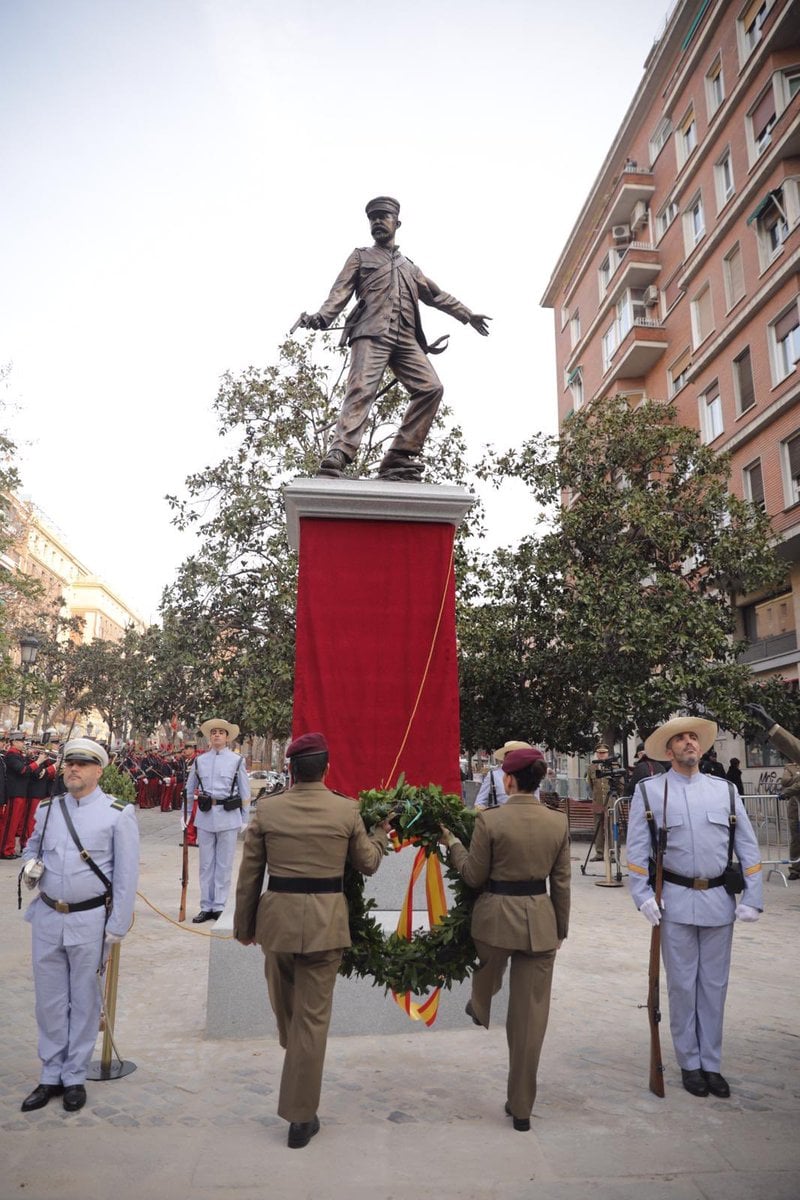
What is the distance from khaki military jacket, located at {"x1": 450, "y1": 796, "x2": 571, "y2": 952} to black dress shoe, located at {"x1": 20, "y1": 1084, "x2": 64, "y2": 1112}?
229cm

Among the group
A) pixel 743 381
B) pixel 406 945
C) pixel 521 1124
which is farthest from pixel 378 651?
pixel 743 381

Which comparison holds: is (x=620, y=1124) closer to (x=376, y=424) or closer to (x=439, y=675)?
(x=439, y=675)

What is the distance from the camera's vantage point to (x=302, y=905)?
398cm

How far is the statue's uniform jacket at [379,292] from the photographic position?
21.5ft

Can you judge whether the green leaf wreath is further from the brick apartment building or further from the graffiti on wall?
the graffiti on wall

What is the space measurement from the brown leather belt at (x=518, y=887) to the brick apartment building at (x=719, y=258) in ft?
59.4

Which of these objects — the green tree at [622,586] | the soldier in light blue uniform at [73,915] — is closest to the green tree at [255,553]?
the green tree at [622,586]

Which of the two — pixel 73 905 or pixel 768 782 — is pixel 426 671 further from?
pixel 768 782

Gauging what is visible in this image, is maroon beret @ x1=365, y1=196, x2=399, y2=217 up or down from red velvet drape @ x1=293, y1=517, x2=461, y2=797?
up

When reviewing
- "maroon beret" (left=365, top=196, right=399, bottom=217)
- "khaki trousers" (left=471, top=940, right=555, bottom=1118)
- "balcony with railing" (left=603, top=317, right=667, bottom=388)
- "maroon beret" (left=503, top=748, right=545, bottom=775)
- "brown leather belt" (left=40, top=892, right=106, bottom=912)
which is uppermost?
"balcony with railing" (left=603, top=317, right=667, bottom=388)

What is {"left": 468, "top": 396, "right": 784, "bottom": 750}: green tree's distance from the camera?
56.1 feet

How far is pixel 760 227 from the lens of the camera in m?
22.7

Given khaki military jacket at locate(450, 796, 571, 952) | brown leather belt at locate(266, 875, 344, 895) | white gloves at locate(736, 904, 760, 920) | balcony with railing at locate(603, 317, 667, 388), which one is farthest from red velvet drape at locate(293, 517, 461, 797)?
balcony with railing at locate(603, 317, 667, 388)

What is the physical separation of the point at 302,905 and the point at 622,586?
1431cm
